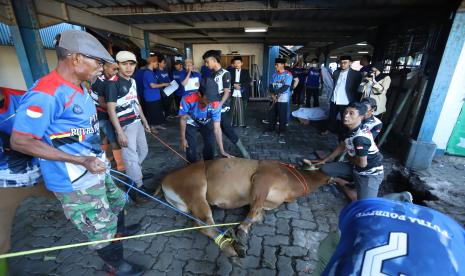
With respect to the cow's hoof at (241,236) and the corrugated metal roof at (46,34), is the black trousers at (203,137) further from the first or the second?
the corrugated metal roof at (46,34)

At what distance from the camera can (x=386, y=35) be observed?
7.21 meters

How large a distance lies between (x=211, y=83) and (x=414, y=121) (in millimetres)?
4216

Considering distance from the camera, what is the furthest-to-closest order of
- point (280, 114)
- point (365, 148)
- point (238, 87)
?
point (238, 87) → point (280, 114) → point (365, 148)

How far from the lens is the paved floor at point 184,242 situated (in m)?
2.36

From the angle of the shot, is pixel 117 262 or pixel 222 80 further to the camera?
pixel 222 80

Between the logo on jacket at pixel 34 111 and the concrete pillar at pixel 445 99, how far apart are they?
5571 mm

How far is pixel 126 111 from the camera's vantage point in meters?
3.24

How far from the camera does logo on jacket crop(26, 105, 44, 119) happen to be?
1.44m

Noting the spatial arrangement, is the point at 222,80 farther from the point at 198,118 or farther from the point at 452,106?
the point at 452,106

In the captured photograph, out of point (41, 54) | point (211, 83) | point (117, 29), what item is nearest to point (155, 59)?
point (117, 29)

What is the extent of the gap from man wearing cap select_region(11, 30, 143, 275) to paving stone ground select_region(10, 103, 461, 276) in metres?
0.67

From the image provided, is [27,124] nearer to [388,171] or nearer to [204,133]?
[204,133]

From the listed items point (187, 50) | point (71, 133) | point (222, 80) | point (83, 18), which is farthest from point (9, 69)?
point (71, 133)

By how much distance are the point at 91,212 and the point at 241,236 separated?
4.96 feet
